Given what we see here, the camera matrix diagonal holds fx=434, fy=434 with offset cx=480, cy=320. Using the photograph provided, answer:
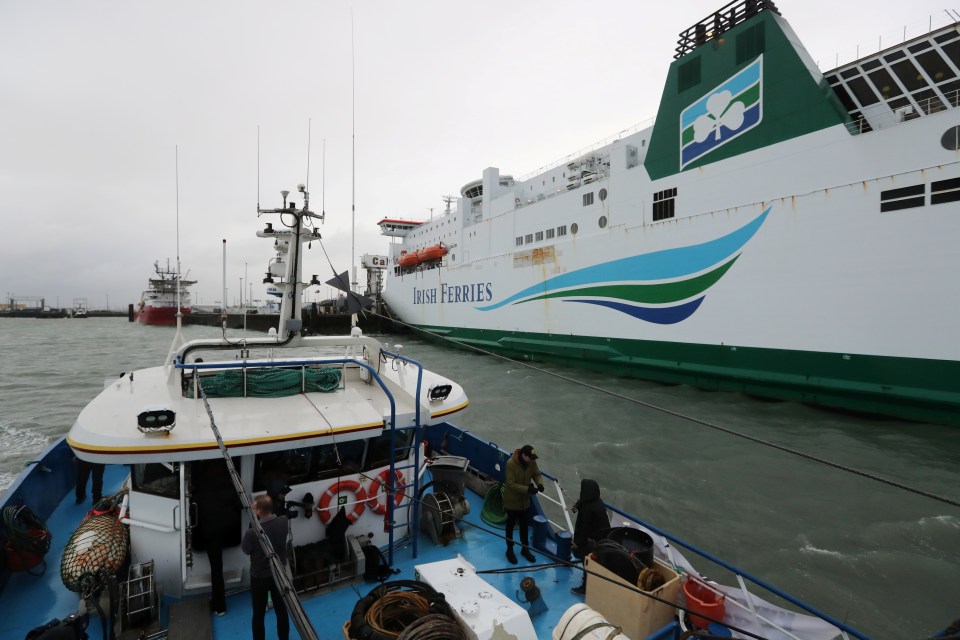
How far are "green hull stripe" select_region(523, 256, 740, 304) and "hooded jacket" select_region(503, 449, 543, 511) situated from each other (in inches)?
447

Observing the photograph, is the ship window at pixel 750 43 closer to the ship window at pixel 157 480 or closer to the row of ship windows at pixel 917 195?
the row of ship windows at pixel 917 195

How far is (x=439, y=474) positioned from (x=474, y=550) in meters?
1.21

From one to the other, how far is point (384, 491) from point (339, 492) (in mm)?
421

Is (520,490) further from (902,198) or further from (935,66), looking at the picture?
(935,66)

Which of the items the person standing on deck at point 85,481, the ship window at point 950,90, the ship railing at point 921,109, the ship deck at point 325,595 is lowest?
the ship deck at point 325,595

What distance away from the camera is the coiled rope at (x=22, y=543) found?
153 inches

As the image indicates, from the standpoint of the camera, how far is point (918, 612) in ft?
16.0

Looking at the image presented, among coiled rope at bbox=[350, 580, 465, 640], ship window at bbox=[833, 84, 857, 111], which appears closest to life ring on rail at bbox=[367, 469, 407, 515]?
coiled rope at bbox=[350, 580, 465, 640]

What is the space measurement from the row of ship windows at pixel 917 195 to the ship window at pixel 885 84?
10.7ft

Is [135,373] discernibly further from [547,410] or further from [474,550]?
[547,410]

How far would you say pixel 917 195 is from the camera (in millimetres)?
9945

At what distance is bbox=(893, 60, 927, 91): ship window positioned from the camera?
436 inches

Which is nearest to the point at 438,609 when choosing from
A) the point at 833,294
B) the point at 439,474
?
the point at 439,474

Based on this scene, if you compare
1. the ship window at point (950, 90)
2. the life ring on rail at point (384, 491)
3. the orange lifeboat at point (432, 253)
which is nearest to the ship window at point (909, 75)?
the ship window at point (950, 90)
